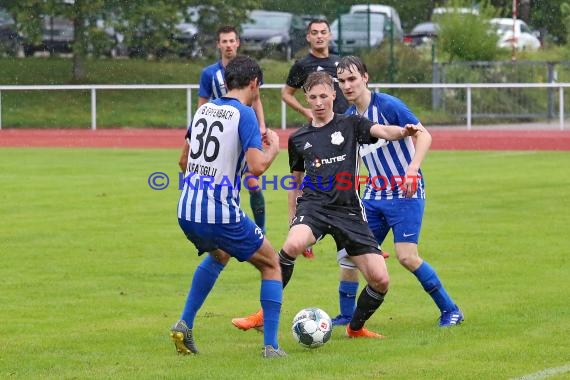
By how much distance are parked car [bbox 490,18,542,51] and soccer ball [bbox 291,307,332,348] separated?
29210 mm

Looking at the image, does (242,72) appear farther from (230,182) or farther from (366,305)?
(366,305)

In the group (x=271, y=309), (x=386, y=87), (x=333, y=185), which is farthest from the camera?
(x=386, y=87)

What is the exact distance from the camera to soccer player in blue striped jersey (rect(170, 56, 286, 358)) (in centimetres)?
698

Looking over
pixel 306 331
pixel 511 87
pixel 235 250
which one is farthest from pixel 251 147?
pixel 511 87

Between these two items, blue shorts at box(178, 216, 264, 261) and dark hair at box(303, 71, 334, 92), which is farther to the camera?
dark hair at box(303, 71, 334, 92)

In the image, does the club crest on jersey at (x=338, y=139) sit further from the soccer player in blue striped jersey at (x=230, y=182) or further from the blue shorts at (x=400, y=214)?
the blue shorts at (x=400, y=214)

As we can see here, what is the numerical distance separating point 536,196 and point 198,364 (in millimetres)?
9611

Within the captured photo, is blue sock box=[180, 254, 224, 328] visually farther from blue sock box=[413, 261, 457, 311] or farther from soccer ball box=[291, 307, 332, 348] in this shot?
blue sock box=[413, 261, 457, 311]

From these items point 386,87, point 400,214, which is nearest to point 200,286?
point 400,214

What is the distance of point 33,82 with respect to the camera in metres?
33.6

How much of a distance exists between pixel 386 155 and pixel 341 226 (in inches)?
36.2

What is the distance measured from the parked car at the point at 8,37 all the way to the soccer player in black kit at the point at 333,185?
2976 centimetres

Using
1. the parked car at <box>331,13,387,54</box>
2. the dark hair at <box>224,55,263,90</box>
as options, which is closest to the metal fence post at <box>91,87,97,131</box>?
the parked car at <box>331,13,387,54</box>

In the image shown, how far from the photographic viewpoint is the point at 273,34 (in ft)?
120
